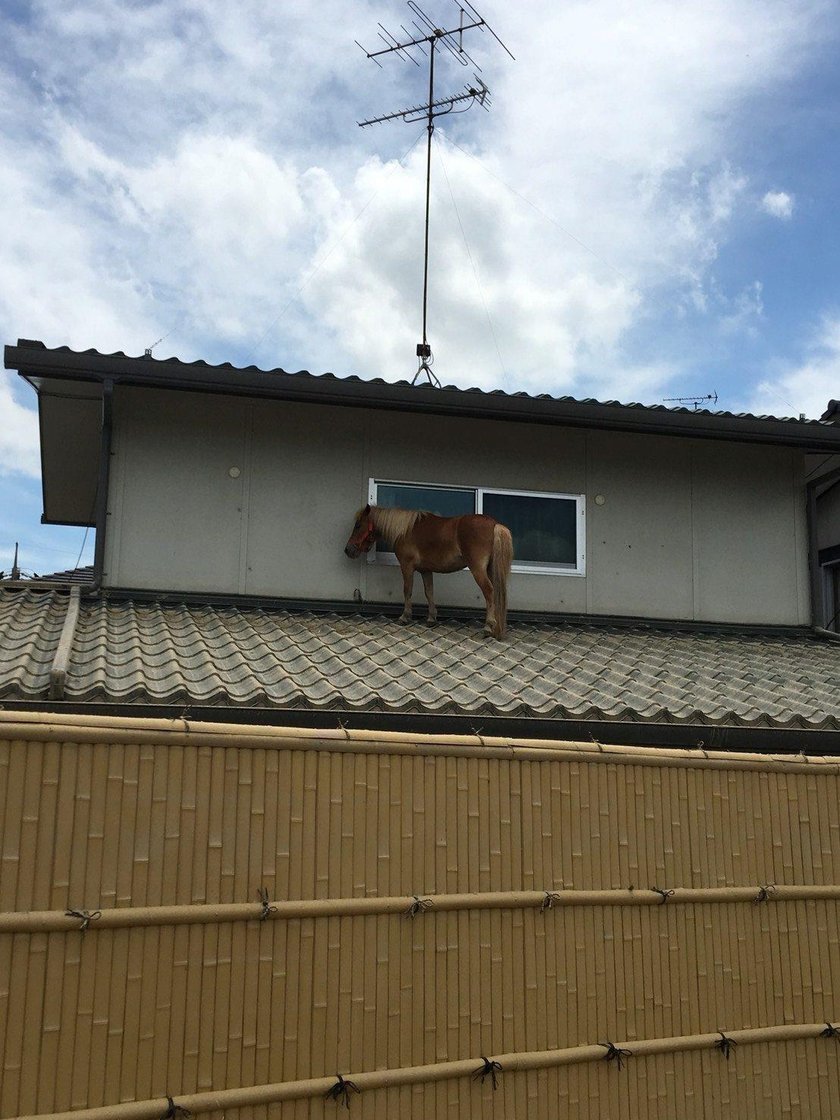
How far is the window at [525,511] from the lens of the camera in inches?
347

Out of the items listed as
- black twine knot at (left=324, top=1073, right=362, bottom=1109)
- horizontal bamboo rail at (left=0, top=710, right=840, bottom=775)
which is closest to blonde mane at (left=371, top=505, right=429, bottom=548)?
horizontal bamboo rail at (left=0, top=710, right=840, bottom=775)

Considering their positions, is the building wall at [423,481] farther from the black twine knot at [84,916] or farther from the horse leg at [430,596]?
the black twine knot at [84,916]

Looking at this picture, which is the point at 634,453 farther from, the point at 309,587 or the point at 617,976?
the point at 617,976

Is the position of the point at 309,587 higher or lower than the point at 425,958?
higher

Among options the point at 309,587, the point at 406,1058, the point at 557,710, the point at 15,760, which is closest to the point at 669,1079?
the point at 406,1058

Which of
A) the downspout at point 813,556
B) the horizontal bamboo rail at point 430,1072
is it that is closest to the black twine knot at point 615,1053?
the horizontal bamboo rail at point 430,1072

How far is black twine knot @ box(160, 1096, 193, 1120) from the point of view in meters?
3.10

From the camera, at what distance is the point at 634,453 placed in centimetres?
939

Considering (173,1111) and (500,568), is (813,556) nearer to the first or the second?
(500,568)

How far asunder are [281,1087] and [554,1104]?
1.12m

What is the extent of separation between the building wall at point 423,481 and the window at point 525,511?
0.09 meters

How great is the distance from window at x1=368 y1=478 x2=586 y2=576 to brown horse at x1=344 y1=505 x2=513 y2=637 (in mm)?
389

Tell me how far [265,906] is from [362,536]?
16.7 feet

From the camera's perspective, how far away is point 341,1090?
11.0 feet
